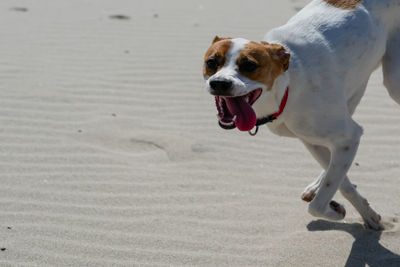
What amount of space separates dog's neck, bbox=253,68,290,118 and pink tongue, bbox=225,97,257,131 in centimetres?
18

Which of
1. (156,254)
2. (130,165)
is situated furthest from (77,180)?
(156,254)

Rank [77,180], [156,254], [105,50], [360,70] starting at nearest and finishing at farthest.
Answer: [156,254] < [360,70] < [77,180] < [105,50]

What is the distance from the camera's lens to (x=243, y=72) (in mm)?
3785

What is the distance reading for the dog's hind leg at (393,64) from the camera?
4621 millimetres

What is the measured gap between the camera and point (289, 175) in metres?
5.30

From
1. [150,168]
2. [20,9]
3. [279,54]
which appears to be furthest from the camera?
[20,9]

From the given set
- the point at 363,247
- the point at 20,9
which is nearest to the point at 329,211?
the point at 363,247

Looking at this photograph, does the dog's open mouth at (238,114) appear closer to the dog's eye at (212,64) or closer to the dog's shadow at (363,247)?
the dog's eye at (212,64)

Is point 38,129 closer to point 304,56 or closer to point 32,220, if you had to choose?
point 32,220

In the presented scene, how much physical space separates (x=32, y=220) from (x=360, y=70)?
7.07 feet

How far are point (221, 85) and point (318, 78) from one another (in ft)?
2.62

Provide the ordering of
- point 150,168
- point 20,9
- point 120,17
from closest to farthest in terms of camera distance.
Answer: point 150,168, point 120,17, point 20,9

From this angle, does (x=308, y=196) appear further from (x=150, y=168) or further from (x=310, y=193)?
(x=150, y=168)

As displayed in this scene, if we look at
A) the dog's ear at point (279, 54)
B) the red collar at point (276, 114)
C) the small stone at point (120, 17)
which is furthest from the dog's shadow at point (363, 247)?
the small stone at point (120, 17)
